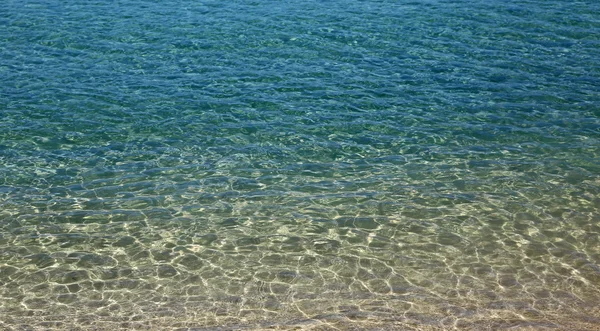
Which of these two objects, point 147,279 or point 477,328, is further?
point 147,279

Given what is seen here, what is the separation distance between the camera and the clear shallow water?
408 inches

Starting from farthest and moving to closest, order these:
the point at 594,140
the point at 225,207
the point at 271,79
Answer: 1. the point at 271,79
2. the point at 594,140
3. the point at 225,207

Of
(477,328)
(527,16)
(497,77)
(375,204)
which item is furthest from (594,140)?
(527,16)

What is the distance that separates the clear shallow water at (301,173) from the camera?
10.4 meters

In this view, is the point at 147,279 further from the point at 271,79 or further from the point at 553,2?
the point at 553,2

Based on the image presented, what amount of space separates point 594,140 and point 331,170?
588 centimetres

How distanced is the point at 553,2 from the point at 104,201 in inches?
744

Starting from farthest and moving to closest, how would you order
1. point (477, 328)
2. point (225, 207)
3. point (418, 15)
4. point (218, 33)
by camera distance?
point (418, 15) → point (218, 33) → point (225, 207) → point (477, 328)

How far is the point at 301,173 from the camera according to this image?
46.4 feet

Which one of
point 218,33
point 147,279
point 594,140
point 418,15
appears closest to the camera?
point 147,279

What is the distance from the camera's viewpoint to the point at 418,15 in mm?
24203

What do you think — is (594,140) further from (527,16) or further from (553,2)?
(553,2)

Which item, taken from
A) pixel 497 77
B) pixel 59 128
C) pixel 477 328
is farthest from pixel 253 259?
pixel 497 77

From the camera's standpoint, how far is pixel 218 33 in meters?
22.4
